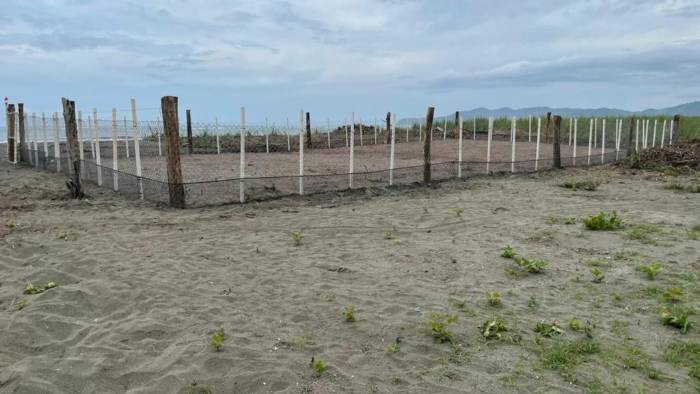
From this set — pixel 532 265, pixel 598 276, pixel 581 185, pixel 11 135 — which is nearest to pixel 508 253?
pixel 532 265

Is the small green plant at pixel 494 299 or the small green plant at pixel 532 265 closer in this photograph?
the small green plant at pixel 494 299

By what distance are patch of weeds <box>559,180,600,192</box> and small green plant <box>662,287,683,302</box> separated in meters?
6.87

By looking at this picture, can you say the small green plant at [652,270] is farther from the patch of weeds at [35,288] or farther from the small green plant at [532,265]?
the patch of weeds at [35,288]

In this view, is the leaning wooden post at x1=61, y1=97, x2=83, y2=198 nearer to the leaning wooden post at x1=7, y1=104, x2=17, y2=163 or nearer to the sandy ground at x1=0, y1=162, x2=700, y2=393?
the sandy ground at x1=0, y1=162, x2=700, y2=393

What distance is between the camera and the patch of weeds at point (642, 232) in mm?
6605

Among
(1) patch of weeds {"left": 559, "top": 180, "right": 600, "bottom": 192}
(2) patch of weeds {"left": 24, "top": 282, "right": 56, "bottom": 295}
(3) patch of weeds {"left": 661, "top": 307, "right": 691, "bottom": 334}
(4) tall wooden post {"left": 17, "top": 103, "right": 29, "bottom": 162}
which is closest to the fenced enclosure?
(4) tall wooden post {"left": 17, "top": 103, "right": 29, "bottom": 162}

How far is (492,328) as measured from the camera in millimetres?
3867

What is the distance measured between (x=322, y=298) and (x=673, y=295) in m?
3.03

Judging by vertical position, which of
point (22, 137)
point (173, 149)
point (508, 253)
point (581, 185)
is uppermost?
point (22, 137)

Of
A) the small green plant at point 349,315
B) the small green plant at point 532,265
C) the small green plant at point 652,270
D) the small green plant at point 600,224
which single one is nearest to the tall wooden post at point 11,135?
the small green plant at point 349,315

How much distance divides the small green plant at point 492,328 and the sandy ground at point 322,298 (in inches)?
2.3

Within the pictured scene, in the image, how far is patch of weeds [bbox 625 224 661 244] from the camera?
6.61 meters

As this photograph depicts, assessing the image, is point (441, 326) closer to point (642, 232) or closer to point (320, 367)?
point (320, 367)

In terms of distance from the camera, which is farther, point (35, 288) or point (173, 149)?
point (173, 149)
